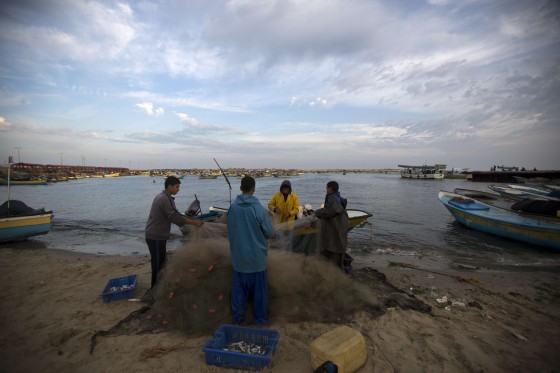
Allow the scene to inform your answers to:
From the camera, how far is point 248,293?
3848mm

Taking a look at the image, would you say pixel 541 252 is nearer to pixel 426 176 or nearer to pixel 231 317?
pixel 231 317

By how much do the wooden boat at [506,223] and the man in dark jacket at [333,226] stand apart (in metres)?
9.62

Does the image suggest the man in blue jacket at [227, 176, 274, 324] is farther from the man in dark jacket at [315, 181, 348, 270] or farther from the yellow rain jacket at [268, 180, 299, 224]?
the yellow rain jacket at [268, 180, 299, 224]

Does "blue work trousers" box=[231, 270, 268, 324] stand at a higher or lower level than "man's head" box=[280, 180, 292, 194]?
lower

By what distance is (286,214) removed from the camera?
635cm

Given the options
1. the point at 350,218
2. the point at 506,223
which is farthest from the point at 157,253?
the point at 506,223

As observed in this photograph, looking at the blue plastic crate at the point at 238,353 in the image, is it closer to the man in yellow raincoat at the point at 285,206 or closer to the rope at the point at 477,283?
the man in yellow raincoat at the point at 285,206

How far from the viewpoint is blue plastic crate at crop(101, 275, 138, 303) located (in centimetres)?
503

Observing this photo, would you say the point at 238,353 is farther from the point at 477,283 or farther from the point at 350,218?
the point at 350,218

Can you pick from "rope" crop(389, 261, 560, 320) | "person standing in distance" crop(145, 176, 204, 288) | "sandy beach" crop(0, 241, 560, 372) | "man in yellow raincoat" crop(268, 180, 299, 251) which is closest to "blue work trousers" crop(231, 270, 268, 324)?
"sandy beach" crop(0, 241, 560, 372)

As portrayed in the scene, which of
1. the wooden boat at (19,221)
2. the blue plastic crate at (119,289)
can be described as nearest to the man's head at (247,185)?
the blue plastic crate at (119,289)

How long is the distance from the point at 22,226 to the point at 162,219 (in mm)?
10413

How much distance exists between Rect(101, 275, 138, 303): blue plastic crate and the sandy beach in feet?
0.66

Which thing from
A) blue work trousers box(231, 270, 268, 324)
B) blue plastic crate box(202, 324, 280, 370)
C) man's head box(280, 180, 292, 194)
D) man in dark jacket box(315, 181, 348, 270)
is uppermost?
man's head box(280, 180, 292, 194)
